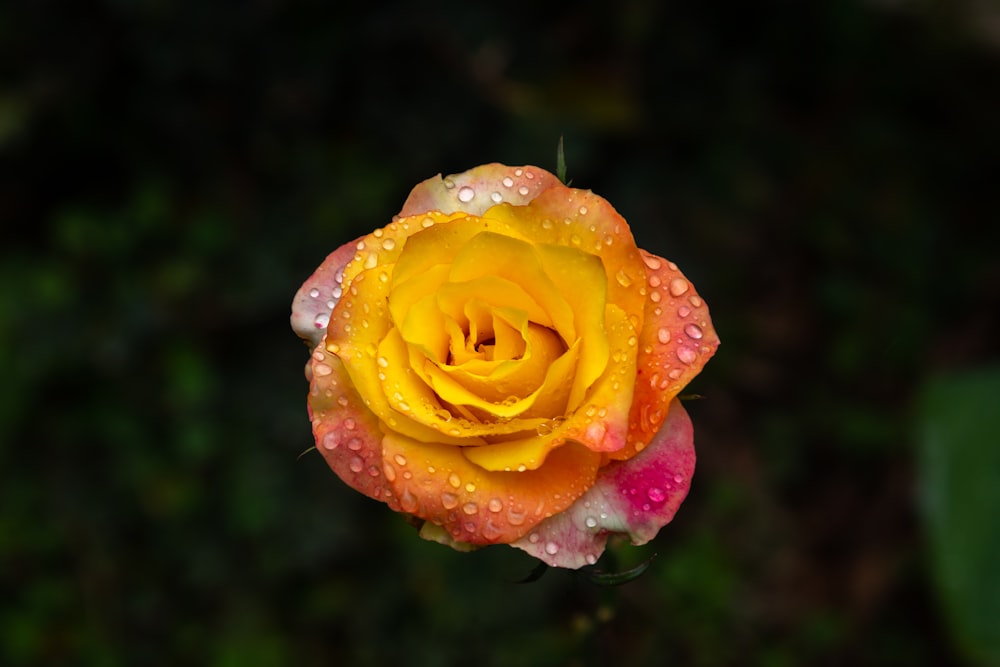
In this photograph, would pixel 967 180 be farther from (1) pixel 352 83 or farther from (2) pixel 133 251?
(2) pixel 133 251

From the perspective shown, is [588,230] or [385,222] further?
[385,222]

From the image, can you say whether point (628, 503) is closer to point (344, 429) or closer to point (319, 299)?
point (344, 429)

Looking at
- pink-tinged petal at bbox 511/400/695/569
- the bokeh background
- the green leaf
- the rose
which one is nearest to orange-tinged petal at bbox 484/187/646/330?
the rose

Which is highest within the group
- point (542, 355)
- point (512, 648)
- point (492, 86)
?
point (542, 355)

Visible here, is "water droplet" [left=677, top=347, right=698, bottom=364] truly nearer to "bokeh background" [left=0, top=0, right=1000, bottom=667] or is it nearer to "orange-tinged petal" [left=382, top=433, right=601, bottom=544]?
"orange-tinged petal" [left=382, top=433, right=601, bottom=544]

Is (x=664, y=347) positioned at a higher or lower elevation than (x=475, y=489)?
higher

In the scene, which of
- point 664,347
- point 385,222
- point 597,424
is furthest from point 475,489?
point 385,222

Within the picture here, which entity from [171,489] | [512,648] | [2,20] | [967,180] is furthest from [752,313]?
[2,20]
